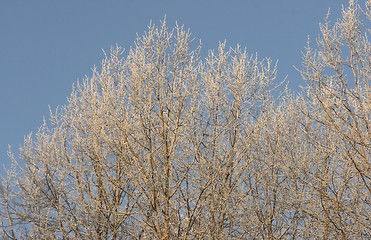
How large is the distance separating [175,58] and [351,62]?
9.22 feet

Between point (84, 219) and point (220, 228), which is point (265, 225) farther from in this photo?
point (84, 219)

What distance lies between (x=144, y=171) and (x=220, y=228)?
156 centimetres

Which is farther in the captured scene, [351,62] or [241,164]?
[241,164]

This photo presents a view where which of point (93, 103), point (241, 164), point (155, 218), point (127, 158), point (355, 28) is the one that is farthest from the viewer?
point (93, 103)

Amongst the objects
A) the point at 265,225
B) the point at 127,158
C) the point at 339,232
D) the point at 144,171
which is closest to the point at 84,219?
the point at 127,158

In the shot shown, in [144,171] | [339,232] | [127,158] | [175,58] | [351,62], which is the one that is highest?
[175,58]

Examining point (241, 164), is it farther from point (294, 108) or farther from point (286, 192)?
point (294, 108)

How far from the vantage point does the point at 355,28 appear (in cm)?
Result: 863

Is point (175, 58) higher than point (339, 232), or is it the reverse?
point (175, 58)

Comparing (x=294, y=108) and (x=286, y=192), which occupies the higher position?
(x=294, y=108)

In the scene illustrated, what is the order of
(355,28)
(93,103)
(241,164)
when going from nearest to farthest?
(355,28) → (241,164) → (93,103)

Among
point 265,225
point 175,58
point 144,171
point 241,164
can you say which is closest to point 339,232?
point 265,225

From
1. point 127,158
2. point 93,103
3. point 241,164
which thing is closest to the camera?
point 127,158

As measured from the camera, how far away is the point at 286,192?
10.2 metres
